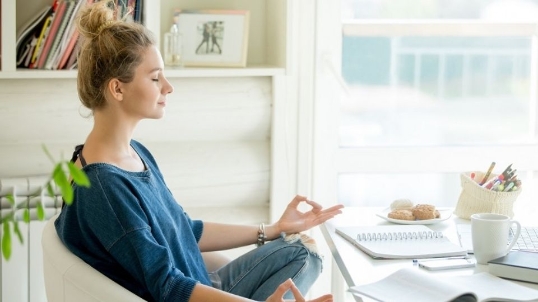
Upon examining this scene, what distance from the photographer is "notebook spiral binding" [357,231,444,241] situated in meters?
1.96

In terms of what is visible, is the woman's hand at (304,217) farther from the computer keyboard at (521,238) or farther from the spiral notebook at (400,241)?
the computer keyboard at (521,238)

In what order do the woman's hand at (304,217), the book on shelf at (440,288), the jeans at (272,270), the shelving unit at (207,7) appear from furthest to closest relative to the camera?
the shelving unit at (207,7)
the woman's hand at (304,217)
the jeans at (272,270)
the book on shelf at (440,288)

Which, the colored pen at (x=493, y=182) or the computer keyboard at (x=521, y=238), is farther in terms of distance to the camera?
the colored pen at (x=493, y=182)

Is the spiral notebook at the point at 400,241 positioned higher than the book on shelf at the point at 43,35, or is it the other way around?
the book on shelf at the point at 43,35

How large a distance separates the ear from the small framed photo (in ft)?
2.83

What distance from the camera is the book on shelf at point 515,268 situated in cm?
166

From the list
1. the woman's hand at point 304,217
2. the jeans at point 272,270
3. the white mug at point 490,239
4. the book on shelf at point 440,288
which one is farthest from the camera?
the woman's hand at point 304,217

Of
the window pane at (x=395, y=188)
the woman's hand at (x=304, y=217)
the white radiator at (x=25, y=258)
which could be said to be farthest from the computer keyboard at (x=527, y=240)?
the white radiator at (x=25, y=258)

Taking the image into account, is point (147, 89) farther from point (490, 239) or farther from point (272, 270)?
point (490, 239)

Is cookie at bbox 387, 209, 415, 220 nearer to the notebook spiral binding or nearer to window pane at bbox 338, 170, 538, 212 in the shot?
the notebook spiral binding

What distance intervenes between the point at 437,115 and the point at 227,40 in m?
0.80

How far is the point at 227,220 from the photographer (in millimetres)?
2818

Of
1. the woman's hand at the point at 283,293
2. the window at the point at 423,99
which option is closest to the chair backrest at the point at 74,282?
the woman's hand at the point at 283,293

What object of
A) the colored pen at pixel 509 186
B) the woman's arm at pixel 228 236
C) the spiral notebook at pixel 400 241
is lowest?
the woman's arm at pixel 228 236
